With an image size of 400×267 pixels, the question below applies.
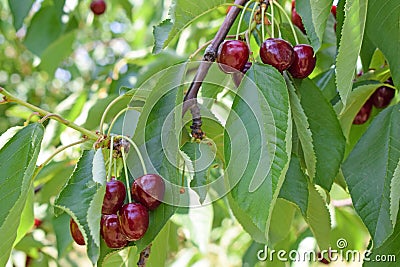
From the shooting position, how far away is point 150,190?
79cm

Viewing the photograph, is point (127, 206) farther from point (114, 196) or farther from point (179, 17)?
point (179, 17)

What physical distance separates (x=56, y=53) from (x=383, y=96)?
3.81 ft

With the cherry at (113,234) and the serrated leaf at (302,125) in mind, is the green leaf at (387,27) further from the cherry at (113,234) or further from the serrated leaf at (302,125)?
the cherry at (113,234)

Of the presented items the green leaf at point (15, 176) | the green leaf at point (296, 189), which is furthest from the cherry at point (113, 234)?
the green leaf at point (296, 189)

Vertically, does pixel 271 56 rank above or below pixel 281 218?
above

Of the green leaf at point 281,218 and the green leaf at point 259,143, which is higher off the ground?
the green leaf at point 259,143

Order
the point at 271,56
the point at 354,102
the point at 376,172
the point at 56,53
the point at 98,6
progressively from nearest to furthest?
the point at 271,56 → the point at 376,172 → the point at 354,102 → the point at 56,53 → the point at 98,6

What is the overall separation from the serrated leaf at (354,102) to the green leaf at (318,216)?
162 millimetres

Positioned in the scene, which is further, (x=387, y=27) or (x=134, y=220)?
(x=387, y=27)

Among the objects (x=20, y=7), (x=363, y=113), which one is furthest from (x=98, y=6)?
(x=363, y=113)

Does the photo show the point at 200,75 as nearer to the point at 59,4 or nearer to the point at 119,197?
the point at 119,197

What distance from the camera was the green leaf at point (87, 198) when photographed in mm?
663

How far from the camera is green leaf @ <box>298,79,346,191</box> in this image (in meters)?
0.90

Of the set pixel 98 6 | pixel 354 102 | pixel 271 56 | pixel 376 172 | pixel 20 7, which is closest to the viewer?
pixel 271 56
